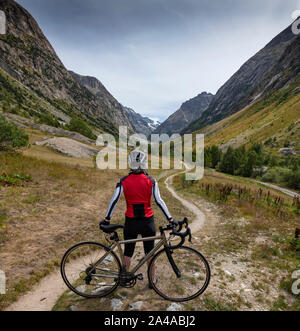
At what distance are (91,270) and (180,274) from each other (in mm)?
2516

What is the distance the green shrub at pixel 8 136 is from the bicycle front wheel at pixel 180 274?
23843 mm

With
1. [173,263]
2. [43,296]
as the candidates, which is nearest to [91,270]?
[43,296]

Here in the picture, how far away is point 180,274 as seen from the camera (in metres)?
5.34

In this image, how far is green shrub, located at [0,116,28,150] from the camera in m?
21.5

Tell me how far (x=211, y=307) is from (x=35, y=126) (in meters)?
78.8

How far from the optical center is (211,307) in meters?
5.09

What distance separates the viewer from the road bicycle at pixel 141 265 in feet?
16.2

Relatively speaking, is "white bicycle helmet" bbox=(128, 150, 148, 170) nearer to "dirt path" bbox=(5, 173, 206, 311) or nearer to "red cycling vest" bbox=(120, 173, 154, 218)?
"red cycling vest" bbox=(120, 173, 154, 218)

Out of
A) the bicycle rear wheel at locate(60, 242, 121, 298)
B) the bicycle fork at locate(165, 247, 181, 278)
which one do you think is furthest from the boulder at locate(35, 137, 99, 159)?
the bicycle fork at locate(165, 247, 181, 278)

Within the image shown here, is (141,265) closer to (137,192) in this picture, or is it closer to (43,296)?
(137,192)

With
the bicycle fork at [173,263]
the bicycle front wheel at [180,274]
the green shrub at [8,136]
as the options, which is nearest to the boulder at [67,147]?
the green shrub at [8,136]
